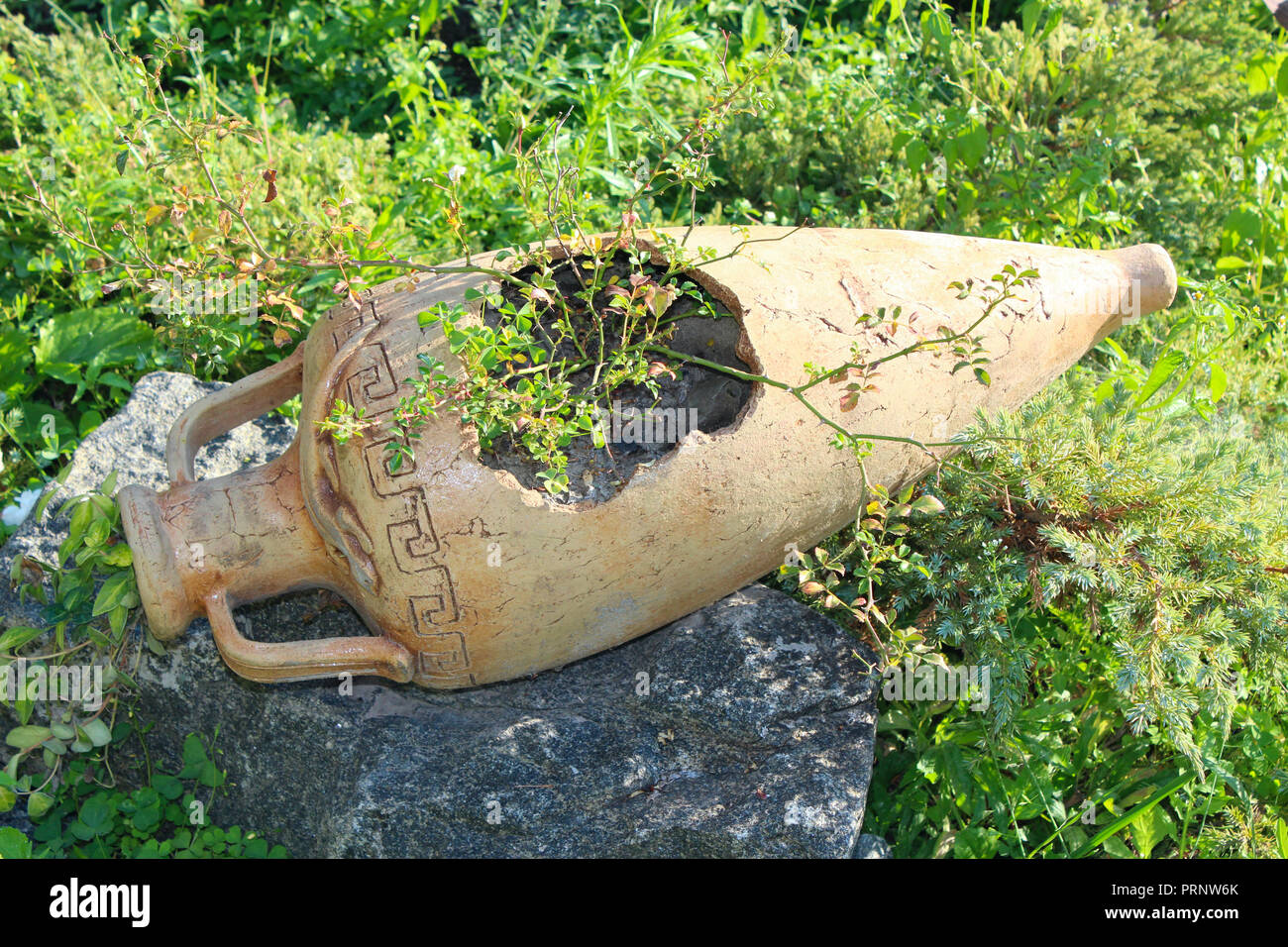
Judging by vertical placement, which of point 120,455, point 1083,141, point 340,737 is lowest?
point 340,737

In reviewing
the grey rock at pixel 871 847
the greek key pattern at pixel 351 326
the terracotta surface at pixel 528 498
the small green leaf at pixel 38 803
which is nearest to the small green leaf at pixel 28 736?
the small green leaf at pixel 38 803

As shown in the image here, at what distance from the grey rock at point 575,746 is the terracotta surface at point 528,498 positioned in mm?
132

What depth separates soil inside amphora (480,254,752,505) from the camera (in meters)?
2.22

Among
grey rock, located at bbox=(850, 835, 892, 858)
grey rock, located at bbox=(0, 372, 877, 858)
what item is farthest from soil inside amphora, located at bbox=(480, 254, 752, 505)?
grey rock, located at bbox=(850, 835, 892, 858)

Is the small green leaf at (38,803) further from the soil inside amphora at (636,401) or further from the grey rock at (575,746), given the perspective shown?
the soil inside amphora at (636,401)

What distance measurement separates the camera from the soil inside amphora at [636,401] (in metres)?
2.22

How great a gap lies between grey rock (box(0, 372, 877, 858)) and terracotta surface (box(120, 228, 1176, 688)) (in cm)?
13

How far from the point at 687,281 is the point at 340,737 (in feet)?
3.98

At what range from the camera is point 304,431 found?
7.23 feet

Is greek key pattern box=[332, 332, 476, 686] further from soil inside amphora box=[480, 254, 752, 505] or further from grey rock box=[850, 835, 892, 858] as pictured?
grey rock box=[850, 835, 892, 858]

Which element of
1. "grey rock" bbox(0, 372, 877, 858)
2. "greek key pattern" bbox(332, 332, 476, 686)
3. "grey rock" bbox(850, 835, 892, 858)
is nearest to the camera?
"greek key pattern" bbox(332, 332, 476, 686)

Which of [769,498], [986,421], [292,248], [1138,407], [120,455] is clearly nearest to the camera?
[769,498]

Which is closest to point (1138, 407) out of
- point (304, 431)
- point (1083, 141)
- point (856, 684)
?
point (856, 684)

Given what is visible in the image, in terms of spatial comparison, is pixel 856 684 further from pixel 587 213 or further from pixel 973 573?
pixel 587 213
